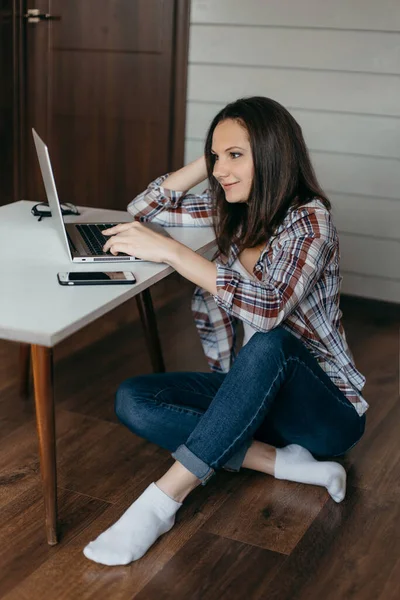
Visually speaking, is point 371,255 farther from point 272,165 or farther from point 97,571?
point 97,571

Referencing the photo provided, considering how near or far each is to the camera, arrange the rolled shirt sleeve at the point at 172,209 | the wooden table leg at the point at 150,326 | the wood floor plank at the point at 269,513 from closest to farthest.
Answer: the wood floor plank at the point at 269,513 < the rolled shirt sleeve at the point at 172,209 < the wooden table leg at the point at 150,326

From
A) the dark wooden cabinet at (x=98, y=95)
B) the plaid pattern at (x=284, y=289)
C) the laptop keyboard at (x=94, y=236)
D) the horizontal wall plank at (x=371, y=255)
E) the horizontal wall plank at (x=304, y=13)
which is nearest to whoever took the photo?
the plaid pattern at (x=284, y=289)

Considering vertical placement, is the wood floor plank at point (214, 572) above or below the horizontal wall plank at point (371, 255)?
below

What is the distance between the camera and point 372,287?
151 inches

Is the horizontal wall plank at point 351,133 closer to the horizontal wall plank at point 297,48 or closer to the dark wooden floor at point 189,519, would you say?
the horizontal wall plank at point 297,48

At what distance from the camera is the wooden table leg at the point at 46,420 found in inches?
66.9

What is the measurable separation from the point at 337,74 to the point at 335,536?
2.21 m

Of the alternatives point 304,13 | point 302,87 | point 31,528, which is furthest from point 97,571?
point 304,13

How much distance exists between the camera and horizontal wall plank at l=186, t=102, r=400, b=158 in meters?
3.62

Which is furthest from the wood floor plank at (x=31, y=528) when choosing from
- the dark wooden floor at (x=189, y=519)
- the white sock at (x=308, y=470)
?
the white sock at (x=308, y=470)

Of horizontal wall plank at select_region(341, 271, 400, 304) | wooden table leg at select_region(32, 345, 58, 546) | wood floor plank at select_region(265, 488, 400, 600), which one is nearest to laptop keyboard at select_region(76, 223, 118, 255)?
wooden table leg at select_region(32, 345, 58, 546)

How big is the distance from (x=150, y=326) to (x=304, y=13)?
1689 mm

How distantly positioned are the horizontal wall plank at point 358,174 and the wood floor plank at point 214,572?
6.95 ft

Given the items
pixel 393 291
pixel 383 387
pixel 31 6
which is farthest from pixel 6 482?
pixel 31 6
